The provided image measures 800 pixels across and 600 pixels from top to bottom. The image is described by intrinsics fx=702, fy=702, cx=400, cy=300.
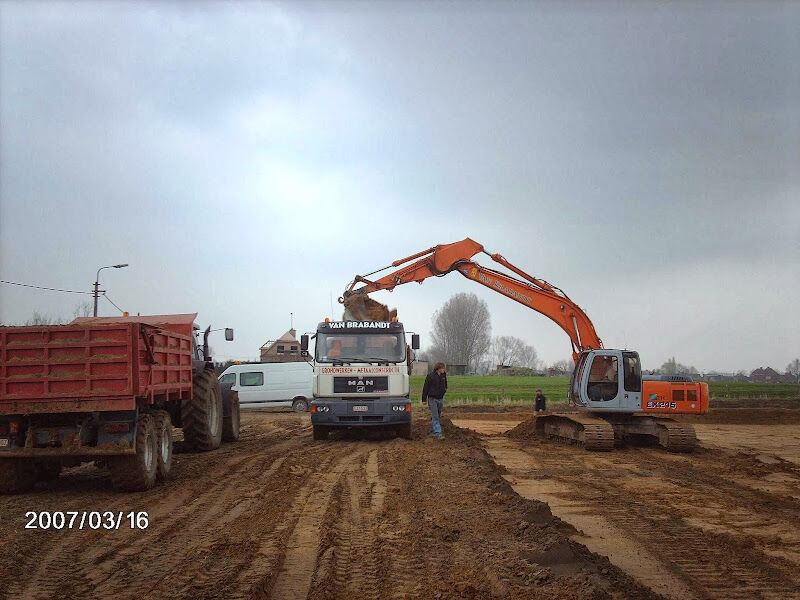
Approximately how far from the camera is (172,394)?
10.9 metres

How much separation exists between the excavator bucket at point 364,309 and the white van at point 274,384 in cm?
1131

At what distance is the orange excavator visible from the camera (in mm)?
15302

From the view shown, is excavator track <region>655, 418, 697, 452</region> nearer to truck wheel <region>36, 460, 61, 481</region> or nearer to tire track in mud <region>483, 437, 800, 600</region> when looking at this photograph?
tire track in mud <region>483, 437, 800, 600</region>

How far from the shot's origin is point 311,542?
6398mm

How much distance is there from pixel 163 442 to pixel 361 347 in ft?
21.6

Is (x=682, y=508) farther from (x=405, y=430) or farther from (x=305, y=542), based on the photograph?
(x=405, y=430)

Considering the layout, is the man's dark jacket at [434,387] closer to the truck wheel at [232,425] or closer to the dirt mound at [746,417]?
the truck wheel at [232,425]

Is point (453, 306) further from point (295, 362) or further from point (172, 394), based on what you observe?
point (172, 394)

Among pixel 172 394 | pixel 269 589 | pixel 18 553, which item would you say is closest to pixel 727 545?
pixel 269 589

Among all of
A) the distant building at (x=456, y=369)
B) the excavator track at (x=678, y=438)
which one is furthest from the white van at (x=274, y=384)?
the distant building at (x=456, y=369)

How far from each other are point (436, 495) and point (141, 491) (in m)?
3.82

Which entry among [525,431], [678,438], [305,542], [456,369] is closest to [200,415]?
[305,542]
